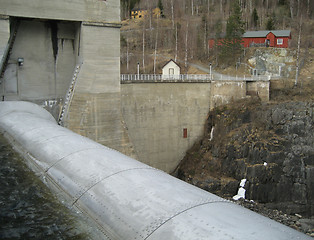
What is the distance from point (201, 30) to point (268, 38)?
951 cm

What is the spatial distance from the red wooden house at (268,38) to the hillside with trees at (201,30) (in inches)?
37.4

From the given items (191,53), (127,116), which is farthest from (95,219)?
(191,53)

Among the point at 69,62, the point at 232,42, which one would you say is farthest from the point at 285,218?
the point at 232,42

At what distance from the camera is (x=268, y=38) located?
118 ft

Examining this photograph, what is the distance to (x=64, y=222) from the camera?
403cm

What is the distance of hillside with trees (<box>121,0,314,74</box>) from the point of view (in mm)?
34281

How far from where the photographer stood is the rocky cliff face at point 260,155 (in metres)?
19.6

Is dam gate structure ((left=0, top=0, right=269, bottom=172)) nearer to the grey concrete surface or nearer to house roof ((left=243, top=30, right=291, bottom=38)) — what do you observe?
the grey concrete surface

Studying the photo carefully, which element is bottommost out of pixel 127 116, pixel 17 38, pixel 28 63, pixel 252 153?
pixel 252 153

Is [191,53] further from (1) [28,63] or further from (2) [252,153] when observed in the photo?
(1) [28,63]

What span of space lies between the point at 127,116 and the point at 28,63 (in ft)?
24.9

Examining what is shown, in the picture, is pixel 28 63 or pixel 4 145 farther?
pixel 28 63

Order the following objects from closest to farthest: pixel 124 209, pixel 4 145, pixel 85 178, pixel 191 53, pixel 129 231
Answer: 1. pixel 129 231
2. pixel 124 209
3. pixel 85 178
4. pixel 4 145
5. pixel 191 53

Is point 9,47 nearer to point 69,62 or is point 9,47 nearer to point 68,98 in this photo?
point 69,62
